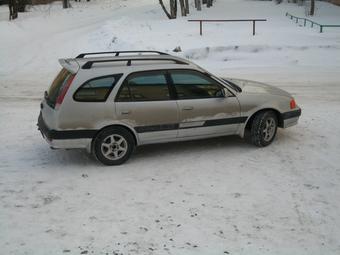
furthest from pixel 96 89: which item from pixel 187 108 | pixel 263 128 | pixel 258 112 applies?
pixel 263 128

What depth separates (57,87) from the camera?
6.79 meters

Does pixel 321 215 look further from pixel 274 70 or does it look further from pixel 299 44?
pixel 299 44

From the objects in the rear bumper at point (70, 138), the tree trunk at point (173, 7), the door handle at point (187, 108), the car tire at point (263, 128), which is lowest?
the car tire at point (263, 128)

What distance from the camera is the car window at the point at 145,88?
21.7 feet

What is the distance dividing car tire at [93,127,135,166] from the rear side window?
482 mm

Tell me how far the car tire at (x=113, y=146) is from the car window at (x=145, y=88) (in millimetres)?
498

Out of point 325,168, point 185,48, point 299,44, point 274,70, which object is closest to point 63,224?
point 325,168

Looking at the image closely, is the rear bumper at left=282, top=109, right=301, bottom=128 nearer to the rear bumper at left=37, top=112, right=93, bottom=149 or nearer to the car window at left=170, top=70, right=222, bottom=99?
the car window at left=170, top=70, right=222, bottom=99

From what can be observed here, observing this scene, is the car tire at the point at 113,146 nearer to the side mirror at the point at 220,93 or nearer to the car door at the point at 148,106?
the car door at the point at 148,106

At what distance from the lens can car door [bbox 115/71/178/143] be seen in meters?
6.60

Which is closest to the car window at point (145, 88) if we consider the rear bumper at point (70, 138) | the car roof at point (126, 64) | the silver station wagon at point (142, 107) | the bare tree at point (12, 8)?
the silver station wagon at point (142, 107)

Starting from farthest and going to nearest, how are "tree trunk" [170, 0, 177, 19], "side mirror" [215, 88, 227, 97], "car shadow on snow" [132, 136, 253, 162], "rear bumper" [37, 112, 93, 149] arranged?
"tree trunk" [170, 0, 177, 19], "car shadow on snow" [132, 136, 253, 162], "side mirror" [215, 88, 227, 97], "rear bumper" [37, 112, 93, 149]

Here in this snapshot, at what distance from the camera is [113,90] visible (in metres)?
6.55

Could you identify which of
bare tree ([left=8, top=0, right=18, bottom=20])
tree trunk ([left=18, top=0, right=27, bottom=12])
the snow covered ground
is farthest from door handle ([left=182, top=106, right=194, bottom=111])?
tree trunk ([left=18, top=0, right=27, bottom=12])
